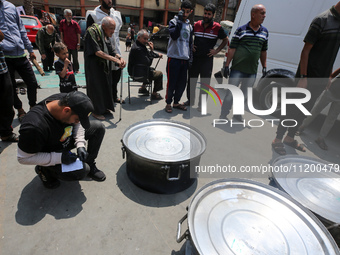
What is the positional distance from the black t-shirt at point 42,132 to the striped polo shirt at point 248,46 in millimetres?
3092

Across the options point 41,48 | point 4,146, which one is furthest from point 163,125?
point 41,48

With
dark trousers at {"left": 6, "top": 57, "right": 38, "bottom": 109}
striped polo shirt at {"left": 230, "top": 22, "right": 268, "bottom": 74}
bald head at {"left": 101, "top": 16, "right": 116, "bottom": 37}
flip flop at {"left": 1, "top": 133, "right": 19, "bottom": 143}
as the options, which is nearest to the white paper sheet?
flip flop at {"left": 1, "top": 133, "right": 19, "bottom": 143}

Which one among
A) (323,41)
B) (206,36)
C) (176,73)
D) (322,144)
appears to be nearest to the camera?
(323,41)

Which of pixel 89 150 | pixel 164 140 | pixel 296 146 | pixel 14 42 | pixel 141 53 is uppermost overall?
pixel 14 42

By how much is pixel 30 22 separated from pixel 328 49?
1097 cm

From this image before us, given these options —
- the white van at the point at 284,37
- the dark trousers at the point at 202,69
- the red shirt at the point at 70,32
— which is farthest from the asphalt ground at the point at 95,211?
the red shirt at the point at 70,32

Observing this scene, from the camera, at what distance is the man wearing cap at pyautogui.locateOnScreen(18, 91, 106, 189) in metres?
1.72

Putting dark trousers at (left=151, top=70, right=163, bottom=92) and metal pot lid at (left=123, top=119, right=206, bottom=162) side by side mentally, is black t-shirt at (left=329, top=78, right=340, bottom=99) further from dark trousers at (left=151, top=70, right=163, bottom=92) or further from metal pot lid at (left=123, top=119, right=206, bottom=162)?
dark trousers at (left=151, top=70, right=163, bottom=92)

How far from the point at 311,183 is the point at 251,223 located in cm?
99

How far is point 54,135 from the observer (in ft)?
6.22

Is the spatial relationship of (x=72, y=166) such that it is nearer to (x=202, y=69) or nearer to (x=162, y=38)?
(x=202, y=69)

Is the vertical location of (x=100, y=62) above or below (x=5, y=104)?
above

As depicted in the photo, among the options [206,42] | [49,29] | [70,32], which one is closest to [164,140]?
[206,42]

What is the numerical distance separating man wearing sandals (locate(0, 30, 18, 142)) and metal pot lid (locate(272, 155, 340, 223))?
344cm
